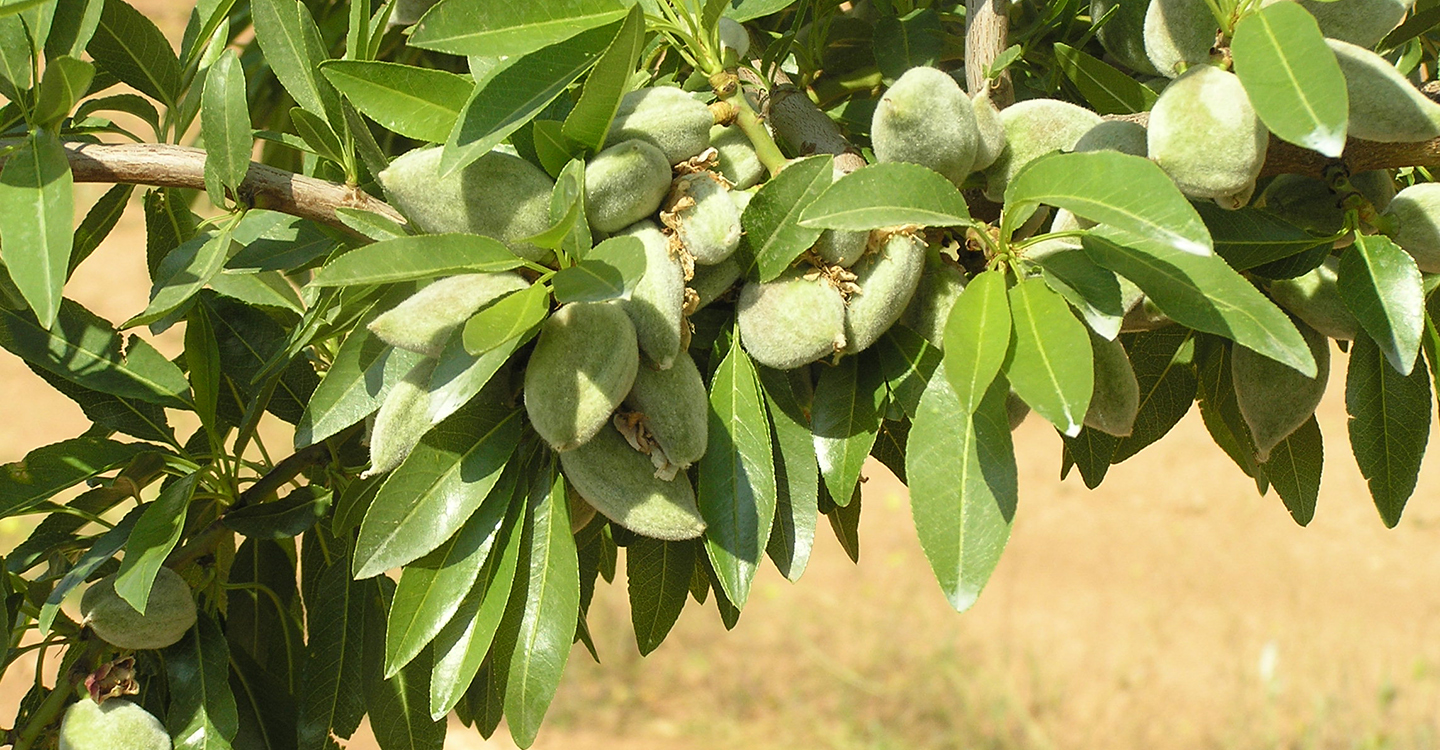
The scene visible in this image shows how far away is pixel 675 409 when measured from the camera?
634mm

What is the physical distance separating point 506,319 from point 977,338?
0.23 metres

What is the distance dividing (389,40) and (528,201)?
0.67 m

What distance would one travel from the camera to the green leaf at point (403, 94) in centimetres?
67

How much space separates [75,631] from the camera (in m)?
0.86

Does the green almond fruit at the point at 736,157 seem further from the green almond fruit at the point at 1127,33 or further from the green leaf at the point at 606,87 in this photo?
the green almond fruit at the point at 1127,33

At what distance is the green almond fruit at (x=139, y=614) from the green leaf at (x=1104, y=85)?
27.5 inches

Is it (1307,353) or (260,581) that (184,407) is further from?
(1307,353)

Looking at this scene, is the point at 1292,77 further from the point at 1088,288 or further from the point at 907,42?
the point at 907,42

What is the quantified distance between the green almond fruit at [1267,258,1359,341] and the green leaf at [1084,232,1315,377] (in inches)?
6.0

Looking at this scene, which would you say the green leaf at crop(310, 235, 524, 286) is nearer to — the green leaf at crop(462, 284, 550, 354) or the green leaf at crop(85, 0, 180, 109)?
the green leaf at crop(462, 284, 550, 354)

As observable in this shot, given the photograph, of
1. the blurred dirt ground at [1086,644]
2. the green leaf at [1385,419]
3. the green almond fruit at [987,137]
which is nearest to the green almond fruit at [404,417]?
the green almond fruit at [987,137]

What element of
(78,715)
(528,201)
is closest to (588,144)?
(528,201)

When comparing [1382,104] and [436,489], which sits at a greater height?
[1382,104]

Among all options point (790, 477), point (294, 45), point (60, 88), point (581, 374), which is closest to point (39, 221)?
point (60, 88)
